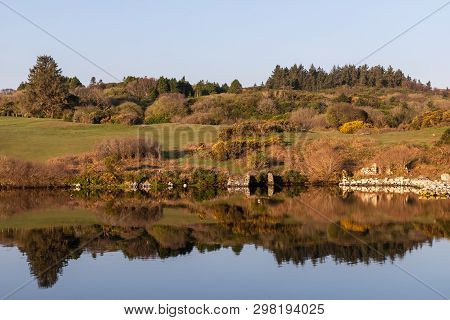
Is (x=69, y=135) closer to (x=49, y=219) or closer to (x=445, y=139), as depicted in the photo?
(x=49, y=219)

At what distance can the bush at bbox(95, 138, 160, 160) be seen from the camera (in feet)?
144

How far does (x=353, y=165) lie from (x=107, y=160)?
642 inches

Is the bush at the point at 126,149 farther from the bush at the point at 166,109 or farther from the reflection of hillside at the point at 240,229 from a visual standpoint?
the bush at the point at 166,109

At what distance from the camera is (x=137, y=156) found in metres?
44.0

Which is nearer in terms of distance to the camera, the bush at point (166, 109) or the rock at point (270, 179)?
the rock at point (270, 179)

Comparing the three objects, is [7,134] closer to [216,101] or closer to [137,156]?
[137,156]

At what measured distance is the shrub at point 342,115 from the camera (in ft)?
201

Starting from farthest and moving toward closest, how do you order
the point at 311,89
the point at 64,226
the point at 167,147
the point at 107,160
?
the point at 311,89, the point at 167,147, the point at 107,160, the point at 64,226

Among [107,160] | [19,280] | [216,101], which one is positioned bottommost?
[19,280]

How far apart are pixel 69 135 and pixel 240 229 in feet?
103

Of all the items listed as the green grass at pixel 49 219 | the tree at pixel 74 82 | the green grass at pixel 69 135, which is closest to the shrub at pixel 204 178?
the green grass at pixel 69 135

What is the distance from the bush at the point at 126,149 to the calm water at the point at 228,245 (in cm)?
916

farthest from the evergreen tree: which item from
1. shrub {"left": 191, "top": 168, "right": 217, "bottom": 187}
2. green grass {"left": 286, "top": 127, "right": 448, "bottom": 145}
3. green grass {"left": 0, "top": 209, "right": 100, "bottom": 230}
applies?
green grass {"left": 0, "top": 209, "right": 100, "bottom": 230}

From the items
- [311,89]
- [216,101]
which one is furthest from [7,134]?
[311,89]
